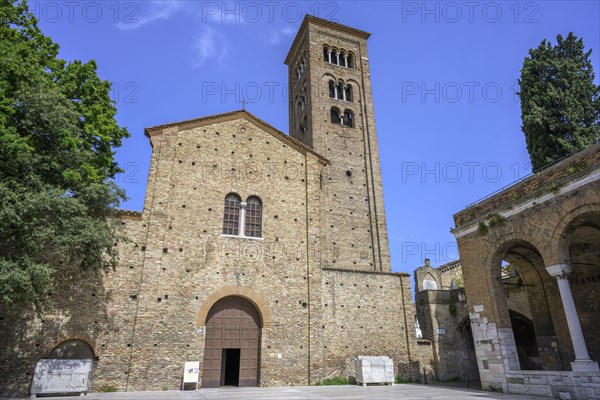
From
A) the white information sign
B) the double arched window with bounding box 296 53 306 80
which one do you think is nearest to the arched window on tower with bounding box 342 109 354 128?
the double arched window with bounding box 296 53 306 80

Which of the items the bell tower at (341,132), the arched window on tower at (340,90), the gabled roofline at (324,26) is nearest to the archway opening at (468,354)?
the bell tower at (341,132)

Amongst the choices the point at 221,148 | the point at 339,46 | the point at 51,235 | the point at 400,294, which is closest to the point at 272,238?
the point at 221,148

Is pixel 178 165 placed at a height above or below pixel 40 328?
above

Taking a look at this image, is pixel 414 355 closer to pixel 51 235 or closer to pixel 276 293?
pixel 276 293

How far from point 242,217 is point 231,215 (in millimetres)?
487

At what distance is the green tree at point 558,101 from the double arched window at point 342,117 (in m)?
10.4

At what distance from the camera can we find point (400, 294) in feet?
60.3

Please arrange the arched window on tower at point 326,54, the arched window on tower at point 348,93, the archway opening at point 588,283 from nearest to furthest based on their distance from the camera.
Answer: the archway opening at point 588,283 < the arched window on tower at point 348,93 < the arched window on tower at point 326,54

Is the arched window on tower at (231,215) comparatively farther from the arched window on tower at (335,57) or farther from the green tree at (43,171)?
the arched window on tower at (335,57)

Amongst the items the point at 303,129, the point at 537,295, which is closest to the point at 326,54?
the point at 303,129

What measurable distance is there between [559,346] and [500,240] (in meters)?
4.86

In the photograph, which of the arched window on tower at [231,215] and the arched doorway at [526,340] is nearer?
the arched window on tower at [231,215]

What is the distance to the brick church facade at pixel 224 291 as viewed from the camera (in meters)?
13.1

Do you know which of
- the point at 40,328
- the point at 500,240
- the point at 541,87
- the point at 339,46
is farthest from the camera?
the point at 339,46
